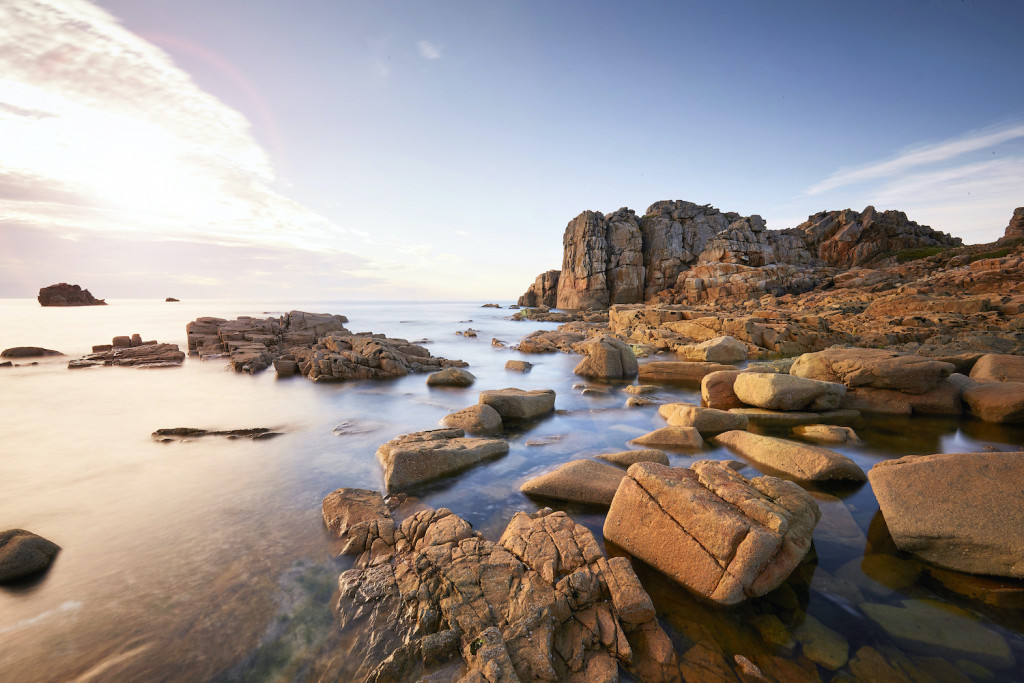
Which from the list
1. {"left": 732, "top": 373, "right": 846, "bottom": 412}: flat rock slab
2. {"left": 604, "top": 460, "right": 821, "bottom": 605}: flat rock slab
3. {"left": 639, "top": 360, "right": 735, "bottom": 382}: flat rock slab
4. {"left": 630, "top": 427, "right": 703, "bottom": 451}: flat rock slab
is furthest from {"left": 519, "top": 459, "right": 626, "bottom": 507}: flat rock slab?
{"left": 639, "top": 360, "right": 735, "bottom": 382}: flat rock slab

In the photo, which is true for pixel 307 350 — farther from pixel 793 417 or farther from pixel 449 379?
pixel 793 417

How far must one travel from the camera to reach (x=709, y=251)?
2250 inches

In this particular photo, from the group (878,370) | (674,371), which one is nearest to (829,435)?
(878,370)

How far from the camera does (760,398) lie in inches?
420

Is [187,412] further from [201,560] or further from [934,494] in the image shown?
[934,494]

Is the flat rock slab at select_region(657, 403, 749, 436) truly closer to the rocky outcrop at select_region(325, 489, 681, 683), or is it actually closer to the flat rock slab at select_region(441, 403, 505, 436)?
the flat rock slab at select_region(441, 403, 505, 436)

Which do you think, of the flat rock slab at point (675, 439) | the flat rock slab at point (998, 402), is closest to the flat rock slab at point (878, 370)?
the flat rock slab at point (998, 402)

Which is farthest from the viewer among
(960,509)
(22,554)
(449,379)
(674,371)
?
(449,379)

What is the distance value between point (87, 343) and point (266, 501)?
37437mm

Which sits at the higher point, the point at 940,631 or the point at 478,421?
the point at 478,421

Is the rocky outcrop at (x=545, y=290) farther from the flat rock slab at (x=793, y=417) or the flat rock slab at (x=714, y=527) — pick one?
the flat rock slab at (x=714, y=527)

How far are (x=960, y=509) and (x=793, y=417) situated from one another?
223 inches

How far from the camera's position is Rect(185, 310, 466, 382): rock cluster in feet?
61.8

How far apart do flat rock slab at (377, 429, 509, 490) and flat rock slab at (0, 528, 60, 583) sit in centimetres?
458
